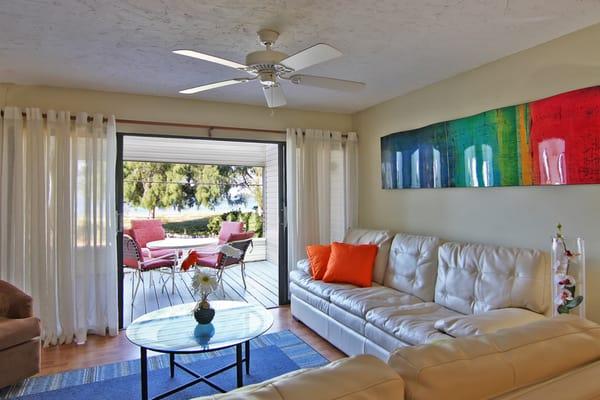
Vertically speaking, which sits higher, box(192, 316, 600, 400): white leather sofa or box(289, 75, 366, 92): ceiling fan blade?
box(289, 75, 366, 92): ceiling fan blade

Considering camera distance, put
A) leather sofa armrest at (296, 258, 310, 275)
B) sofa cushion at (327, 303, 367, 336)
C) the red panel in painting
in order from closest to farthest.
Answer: the red panel in painting
sofa cushion at (327, 303, 367, 336)
leather sofa armrest at (296, 258, 310, 275)

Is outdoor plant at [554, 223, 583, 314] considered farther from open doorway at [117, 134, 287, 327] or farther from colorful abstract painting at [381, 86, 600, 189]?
open doorway at [117, 134, 287, 327]

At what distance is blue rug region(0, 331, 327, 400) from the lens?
250 cm

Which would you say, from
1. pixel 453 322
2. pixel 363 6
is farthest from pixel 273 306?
pixel 363 6

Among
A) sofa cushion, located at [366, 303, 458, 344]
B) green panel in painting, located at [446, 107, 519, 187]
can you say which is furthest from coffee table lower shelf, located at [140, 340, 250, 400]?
green panel in painting, located at [446, 107, 519, 187]

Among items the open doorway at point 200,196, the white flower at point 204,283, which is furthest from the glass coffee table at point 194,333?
the open doorway at point 200,196

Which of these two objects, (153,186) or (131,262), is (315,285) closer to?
(131,262)

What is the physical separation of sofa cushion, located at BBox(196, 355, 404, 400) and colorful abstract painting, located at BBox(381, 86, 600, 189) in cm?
220

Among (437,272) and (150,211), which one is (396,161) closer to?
(437,272)

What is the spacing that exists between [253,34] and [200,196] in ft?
18.5

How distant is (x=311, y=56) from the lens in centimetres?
203

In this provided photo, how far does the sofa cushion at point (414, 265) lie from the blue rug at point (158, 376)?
927 millimetres

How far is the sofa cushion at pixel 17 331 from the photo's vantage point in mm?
2445

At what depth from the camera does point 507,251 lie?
2561mm
